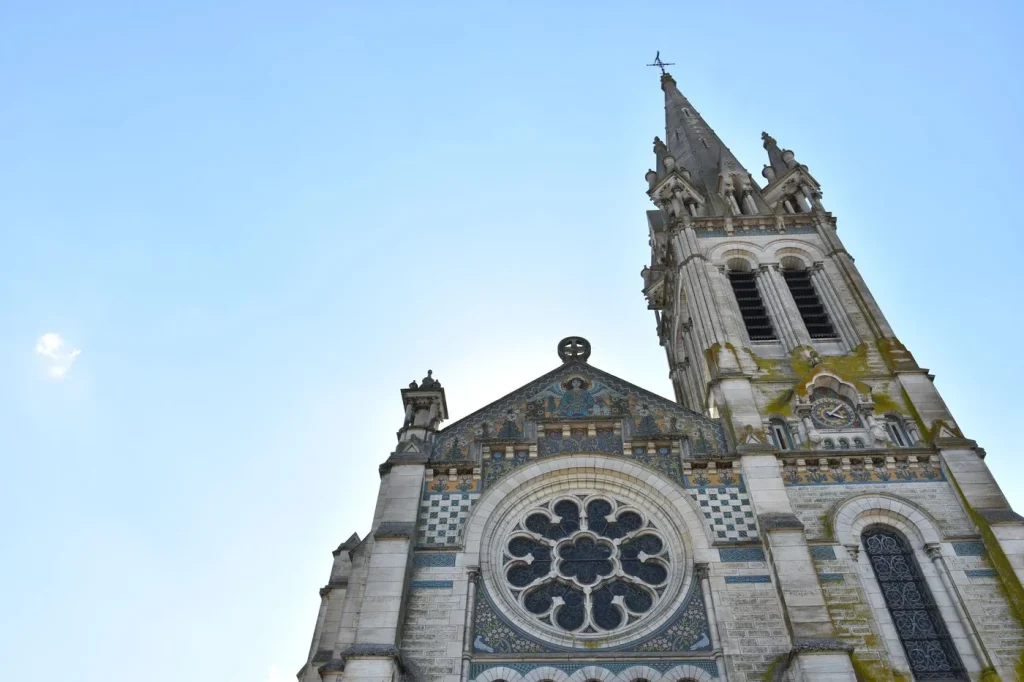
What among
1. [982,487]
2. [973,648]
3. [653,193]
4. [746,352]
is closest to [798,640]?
[973,648]

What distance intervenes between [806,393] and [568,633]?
8606 millimetres

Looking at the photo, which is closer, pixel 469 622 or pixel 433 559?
pixel 469 622

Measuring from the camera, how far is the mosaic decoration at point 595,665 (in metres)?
13.6

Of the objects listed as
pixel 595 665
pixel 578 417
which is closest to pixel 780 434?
pixel 578 417

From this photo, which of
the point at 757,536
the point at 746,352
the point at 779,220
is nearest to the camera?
the point at 757,536

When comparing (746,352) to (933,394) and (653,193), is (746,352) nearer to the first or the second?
(933,394)

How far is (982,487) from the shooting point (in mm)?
16109

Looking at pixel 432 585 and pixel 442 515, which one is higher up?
pixel 442 515

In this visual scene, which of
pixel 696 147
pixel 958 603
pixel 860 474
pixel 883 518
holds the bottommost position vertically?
pixel 958 603

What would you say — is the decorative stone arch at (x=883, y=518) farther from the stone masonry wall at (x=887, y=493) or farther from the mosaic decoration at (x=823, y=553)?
the mosaic decoration at (x=823, y=553)

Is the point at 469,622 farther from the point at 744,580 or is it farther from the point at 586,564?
the point at 744,580

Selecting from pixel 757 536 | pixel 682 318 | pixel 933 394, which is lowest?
pixel 757 536

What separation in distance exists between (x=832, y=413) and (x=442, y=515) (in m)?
9.28

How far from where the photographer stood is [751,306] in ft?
76.5
